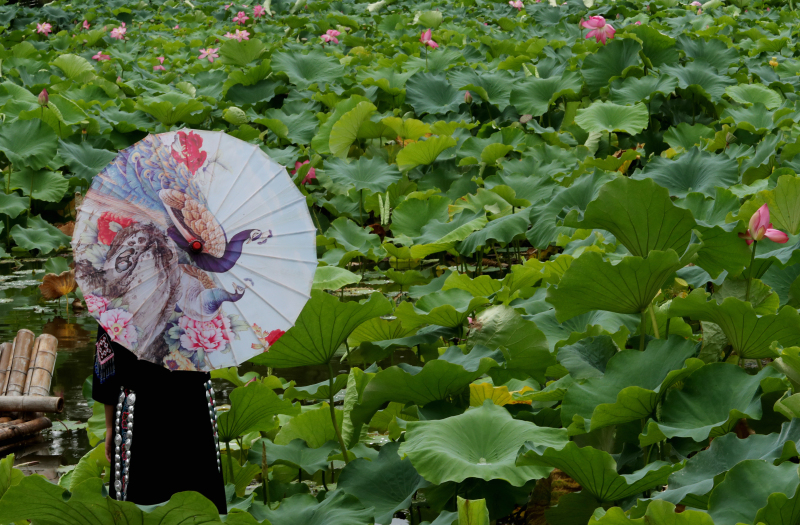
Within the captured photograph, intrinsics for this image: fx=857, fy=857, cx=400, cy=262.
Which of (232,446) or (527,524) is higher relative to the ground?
(527,524)

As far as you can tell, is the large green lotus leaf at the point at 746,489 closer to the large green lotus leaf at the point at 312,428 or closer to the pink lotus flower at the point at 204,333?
the pink lotus flower at the point at 204,333

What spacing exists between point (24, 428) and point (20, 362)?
1.43 ft

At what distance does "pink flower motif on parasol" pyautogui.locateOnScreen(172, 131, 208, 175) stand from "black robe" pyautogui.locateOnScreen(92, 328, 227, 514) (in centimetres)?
36

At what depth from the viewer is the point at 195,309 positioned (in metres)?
1.52

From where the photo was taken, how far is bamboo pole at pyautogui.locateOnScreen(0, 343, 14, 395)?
2891 mm

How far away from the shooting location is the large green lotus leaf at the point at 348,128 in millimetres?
4542

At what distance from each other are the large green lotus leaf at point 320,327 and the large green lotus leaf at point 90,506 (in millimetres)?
623

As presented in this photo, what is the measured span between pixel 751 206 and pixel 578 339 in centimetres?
68

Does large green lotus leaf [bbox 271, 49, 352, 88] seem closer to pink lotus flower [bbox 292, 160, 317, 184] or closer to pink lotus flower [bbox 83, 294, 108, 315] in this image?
pink lotus flower [bbox 292, 160, 317, 184]

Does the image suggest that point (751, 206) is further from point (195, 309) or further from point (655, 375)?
point (195, 309)

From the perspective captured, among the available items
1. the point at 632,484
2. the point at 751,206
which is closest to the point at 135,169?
the point at 632,484

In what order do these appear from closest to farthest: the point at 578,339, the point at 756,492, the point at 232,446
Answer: the point at 756,492
the point at 578,339
the point at 232,446

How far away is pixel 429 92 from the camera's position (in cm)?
528

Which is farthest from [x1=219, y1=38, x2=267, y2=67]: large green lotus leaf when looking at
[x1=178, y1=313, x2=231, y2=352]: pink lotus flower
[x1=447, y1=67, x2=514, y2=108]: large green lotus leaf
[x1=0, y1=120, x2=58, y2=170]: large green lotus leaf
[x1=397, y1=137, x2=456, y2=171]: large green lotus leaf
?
[x1=178, y1=313, x2=231, y2=352]: pink lotus flower
